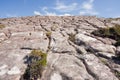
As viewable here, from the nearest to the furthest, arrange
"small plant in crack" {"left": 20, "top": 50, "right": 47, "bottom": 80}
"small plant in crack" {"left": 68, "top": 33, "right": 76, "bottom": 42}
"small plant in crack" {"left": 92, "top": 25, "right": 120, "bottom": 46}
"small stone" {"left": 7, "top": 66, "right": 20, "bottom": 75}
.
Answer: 1. "small plant in crack" {"left": 20, "top": 50, "right": 47, "bottom": 80}
2. "small stone" {"left": 7, "top": 66, "right": 20, "bottom": 75}
3. "small plant in crack" {"left": 68, "top": 33, "right": 76, "bottom": 42}
4. "small plant in crack" {"left": 92, "top": 25, "right": 120, "bottom": 46}

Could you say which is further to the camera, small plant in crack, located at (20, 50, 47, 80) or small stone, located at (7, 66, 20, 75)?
small stone, located at (7, 66, 20, 75)

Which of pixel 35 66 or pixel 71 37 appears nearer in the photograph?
pixel 35 66

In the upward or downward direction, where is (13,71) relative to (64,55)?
downward

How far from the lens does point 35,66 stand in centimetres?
1356

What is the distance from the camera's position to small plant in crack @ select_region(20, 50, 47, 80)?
13.2 meters

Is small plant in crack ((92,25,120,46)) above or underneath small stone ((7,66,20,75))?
above

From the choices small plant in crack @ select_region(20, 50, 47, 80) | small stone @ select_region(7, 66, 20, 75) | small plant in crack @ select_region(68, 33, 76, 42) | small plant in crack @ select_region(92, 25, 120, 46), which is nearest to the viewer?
small plant in crack @ select_region(20, 50, 47, 80)

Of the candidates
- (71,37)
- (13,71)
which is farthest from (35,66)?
(71,37)

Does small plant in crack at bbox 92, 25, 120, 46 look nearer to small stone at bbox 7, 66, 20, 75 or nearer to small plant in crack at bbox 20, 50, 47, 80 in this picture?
small plant in crack at bbox 20, 50, 47, 80

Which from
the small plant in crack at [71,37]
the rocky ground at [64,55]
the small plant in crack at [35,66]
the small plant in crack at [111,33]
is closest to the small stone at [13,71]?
the rocky ground at [64,55]

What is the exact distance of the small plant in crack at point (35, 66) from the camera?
43.3 ft

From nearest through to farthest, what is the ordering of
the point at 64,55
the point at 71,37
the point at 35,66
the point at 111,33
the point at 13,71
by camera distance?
the point at 35,66 < the point at 13,71 < the point at 64,55 < the point at 71,37 < the point at 111,33

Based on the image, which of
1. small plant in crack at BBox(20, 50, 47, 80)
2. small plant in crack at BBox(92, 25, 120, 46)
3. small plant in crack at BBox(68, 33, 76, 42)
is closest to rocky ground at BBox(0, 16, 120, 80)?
small plant in crack at BBox(68, 33, 76, 42)

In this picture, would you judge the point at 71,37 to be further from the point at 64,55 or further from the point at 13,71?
the point at 13,71
